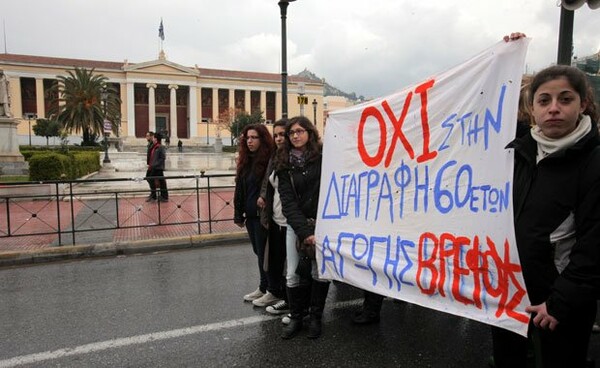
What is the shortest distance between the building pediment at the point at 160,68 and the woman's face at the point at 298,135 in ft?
255

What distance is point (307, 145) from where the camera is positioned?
378cm

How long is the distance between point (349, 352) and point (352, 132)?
5.44 ft

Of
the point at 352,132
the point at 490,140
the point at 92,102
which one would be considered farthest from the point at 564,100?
the point at 92,102

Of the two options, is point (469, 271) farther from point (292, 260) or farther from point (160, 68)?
point (160, 68)

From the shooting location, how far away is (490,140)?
2.50m

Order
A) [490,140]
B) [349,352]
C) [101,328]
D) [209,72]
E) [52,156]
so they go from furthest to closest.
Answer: [209,72] < [52,156] < [101,328] < [349,352] < [490,140]

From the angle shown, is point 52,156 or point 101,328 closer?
point 101,328

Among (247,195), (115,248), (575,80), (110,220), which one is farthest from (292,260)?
(110,220)

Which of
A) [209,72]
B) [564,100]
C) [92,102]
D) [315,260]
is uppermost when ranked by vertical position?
[209,72]

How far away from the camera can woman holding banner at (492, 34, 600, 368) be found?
6.24ft

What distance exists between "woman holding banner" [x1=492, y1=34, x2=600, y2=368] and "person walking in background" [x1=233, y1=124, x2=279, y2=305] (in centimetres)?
263

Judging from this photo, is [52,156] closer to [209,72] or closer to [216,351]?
[216,351]

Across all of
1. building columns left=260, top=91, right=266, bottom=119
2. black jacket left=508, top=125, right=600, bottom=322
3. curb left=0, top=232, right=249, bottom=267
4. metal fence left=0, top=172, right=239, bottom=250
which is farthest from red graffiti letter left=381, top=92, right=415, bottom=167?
building columns left=260, top=91, right=266, bottom=119

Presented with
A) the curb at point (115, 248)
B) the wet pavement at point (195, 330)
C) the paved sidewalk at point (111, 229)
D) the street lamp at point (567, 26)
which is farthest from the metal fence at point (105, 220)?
the street lamp at point (567, 26)
